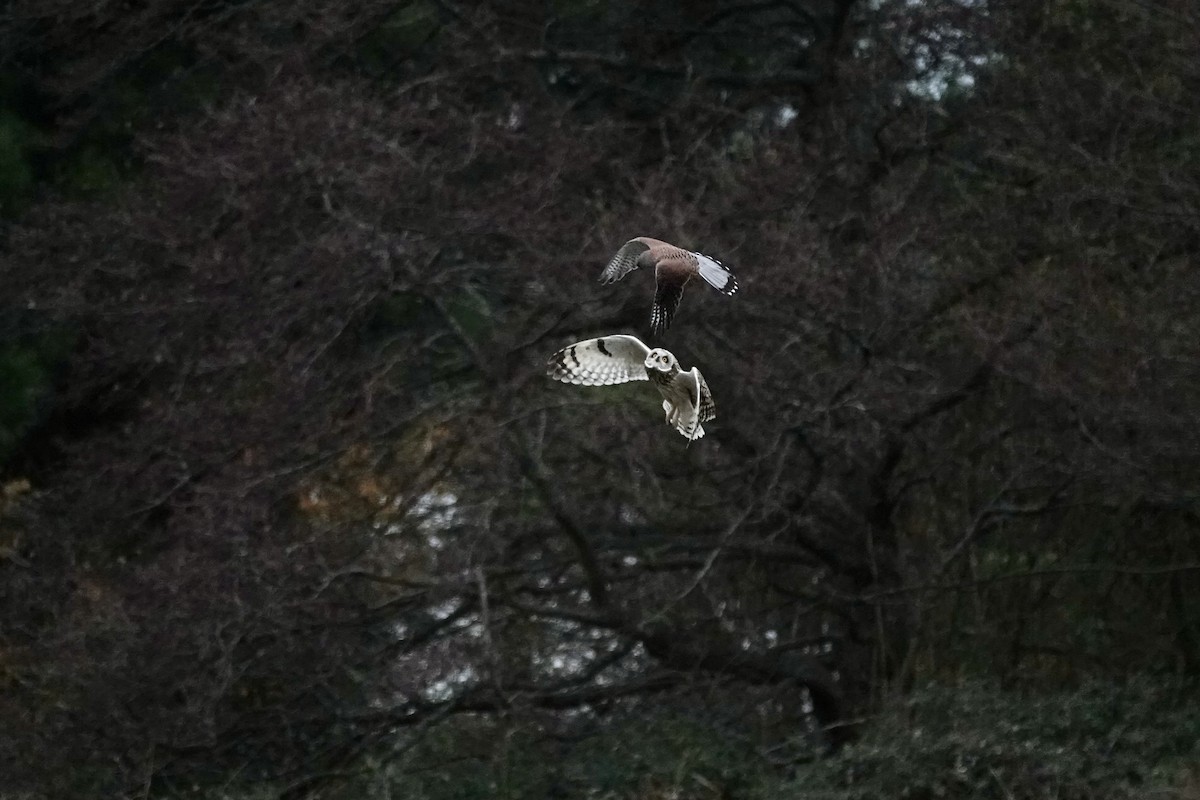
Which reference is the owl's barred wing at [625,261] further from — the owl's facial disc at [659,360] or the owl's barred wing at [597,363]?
the owl's facial disc at [659,360]

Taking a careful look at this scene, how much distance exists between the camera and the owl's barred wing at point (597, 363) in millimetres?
7113

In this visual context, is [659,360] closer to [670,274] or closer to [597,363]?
[670,274]

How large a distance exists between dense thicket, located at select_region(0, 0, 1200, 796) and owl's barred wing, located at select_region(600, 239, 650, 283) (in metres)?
1.74

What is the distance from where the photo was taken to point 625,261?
727 centimetres

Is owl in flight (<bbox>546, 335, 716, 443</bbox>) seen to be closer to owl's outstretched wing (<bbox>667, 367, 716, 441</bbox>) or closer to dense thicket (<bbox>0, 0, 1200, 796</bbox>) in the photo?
owl's outstretched wing (<bbox>667, 367, 716, 441</bbox>)

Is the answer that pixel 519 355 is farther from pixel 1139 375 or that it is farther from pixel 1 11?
pixel 1 11

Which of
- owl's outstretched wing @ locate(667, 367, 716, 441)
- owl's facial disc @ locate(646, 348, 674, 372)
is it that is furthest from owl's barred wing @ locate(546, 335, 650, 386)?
owl's facial disc @ locate(646, 348, 674, 372)

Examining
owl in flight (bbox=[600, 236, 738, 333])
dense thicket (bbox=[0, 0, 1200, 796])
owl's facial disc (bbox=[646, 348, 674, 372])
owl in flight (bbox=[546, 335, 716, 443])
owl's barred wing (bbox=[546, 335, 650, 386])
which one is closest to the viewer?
owl in flight (bbox=[600, 236, 738, 333])

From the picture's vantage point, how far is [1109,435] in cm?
962

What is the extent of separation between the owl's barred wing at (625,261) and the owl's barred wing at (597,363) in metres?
0.22

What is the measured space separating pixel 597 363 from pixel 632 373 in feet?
0.63

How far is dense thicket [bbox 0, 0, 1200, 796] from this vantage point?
31.5ft

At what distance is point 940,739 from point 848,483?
1.27 meters

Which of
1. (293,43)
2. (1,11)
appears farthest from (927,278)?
(1,11)
